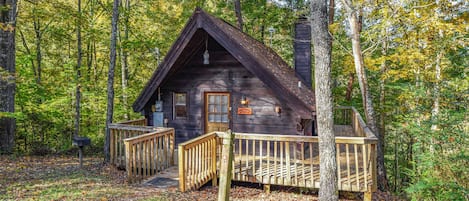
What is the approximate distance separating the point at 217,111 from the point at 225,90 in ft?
2.48

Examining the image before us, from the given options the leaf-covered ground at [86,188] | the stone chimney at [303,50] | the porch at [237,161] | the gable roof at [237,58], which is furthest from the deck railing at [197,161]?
the stone chimney at [303,50]

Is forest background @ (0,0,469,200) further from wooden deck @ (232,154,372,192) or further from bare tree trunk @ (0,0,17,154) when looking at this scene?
wooden deck @ (232,154,372,192)

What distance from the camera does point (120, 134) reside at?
7777mm

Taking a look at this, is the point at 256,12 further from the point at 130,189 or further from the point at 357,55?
the point at 130,189

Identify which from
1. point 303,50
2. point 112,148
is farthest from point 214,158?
point 303,50

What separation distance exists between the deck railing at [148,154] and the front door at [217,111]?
6.14 ft

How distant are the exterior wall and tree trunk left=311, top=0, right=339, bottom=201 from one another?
3.23m

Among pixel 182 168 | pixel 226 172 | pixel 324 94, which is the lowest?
pixel 182 168

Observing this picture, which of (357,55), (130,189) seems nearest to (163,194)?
(130,189)

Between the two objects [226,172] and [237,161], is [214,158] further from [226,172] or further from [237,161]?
[226,172]

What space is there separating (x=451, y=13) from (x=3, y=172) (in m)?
14.1

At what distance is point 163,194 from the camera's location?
220 inches

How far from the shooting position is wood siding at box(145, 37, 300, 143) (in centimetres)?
851

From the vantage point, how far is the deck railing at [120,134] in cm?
764
